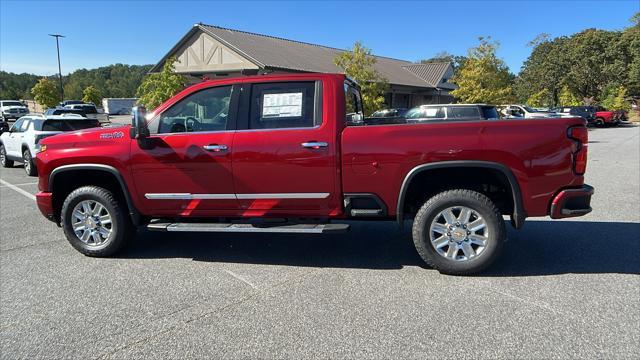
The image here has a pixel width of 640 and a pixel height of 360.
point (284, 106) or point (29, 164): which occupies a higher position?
point (284, 106)

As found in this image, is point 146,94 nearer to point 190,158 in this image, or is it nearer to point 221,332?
point 190,158

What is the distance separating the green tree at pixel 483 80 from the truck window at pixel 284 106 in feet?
87.0

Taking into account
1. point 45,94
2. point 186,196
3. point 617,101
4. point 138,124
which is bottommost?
point 186,196

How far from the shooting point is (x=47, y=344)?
3.18 metres

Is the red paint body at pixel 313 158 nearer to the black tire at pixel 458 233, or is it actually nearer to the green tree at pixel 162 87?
the black tire at pixel 458 233

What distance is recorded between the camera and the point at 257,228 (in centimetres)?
454

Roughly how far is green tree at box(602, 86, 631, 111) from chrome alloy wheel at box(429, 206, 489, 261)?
4782cm

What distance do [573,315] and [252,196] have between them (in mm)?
3031

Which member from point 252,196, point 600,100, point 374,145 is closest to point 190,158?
point 252,196

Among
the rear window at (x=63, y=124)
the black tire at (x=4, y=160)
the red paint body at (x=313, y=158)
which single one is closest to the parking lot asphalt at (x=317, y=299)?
the red paint body at (x=313, y=158)

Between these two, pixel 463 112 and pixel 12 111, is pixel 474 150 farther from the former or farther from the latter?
pixel 12 111

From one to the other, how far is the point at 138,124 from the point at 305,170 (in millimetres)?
1763

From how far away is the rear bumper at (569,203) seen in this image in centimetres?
407

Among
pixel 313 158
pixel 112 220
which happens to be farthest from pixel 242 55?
pixel 313 158
